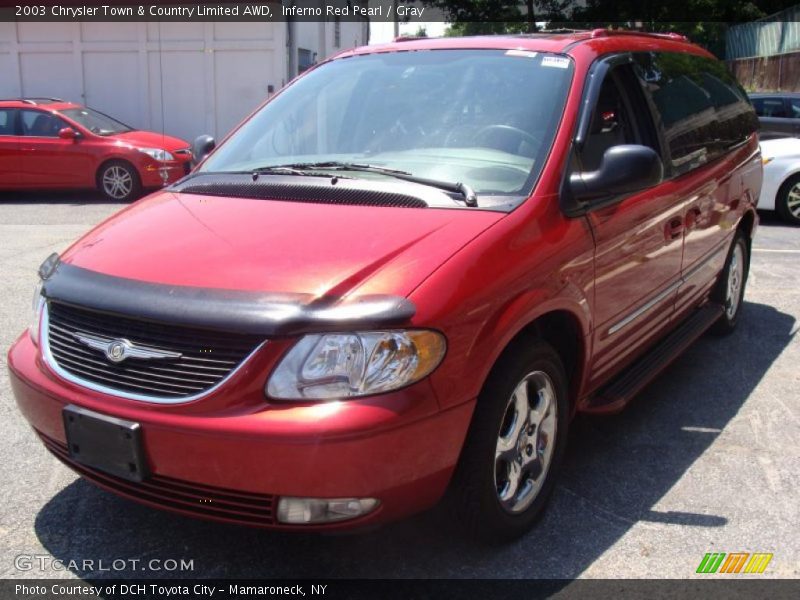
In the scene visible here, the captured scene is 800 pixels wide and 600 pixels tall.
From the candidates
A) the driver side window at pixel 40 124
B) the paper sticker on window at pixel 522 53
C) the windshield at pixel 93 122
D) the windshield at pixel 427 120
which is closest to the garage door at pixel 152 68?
the windshield at pixel 93 122

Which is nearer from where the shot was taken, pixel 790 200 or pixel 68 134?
pixel 790 200

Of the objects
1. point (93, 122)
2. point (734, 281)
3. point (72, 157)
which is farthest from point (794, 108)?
point (72, 157)

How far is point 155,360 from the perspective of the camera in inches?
107

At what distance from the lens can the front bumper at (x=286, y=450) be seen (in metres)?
2.53

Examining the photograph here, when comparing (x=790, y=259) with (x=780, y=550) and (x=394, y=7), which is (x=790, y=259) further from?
(x=394, y=7)

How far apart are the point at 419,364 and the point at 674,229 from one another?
7.23 feet

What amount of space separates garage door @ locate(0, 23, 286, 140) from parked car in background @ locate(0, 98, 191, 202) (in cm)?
556

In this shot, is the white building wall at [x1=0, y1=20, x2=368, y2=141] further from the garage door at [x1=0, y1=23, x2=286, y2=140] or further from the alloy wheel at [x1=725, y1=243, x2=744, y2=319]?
the alloy wheel at [x1=725, y1=243, x2=744, y2=319]

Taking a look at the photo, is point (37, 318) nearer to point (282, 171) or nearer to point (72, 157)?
point (282, 171)

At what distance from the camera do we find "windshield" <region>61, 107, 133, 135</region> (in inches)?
538

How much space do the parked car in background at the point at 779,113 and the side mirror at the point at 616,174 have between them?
10.1m

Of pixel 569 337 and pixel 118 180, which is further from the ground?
pixel 569 337

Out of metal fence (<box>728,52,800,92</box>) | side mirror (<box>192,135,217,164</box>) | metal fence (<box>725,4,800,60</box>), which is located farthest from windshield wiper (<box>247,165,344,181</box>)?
metal fence (<box>725,4,800,60</box>)

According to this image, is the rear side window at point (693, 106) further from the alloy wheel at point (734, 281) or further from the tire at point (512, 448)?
the tire at point (512, 448)
